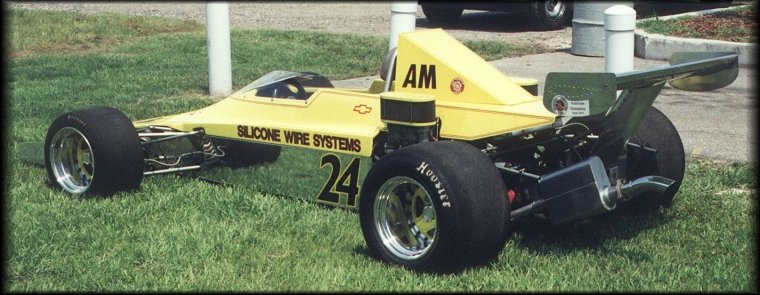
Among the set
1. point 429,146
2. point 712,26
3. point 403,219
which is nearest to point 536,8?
point 712,26

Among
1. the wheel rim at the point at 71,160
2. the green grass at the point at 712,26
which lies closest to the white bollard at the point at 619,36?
the wheel rim at the point at 71,160

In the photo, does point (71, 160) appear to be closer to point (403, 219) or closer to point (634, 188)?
point (403, 219)

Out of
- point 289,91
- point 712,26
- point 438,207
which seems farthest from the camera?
point 712,26

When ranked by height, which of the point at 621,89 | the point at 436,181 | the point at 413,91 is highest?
the point at 621,89

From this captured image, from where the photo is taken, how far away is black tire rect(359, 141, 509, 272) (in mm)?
5160

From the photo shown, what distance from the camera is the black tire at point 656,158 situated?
634cm

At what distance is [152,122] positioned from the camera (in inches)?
294

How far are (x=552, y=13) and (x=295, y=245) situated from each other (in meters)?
10.9

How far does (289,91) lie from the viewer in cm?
717

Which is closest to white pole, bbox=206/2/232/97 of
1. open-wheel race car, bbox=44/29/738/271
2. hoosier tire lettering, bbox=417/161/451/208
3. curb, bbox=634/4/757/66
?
open-wheel race car, bbox=44/29/738/271

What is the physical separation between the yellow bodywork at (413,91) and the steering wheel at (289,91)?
0.50 ft

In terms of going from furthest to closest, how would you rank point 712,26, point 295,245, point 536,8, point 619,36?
point 536,8 → point 712,26 → point 619,36 → point 295,245

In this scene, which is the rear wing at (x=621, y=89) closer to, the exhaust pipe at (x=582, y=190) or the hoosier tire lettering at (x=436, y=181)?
the exhaust pipe at (x=582, y=190)

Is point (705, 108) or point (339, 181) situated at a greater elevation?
point (339, 181)
